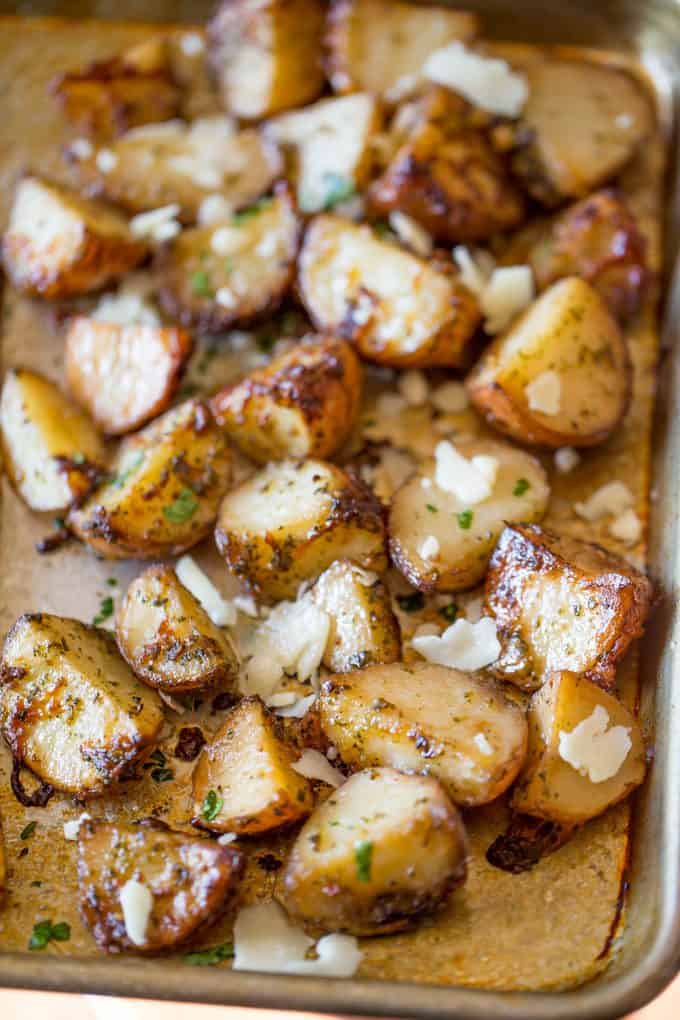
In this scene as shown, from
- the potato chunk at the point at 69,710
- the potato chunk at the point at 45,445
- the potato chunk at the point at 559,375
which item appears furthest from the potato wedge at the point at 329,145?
the potato chunk at the point at 69,710

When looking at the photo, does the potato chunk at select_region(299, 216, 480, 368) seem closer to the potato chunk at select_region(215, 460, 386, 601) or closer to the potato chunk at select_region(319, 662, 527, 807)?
the potato chunk at select_region(215, 460, 386, 601)

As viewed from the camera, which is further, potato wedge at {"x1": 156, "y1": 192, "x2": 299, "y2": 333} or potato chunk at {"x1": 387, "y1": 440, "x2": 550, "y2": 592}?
potato wedge at {"x1": 156, "y1": 192, "x2": 299, "y2": 333}

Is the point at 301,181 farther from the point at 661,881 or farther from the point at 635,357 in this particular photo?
the point at 661,881

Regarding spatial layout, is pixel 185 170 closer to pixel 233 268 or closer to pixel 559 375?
pixel 233 268

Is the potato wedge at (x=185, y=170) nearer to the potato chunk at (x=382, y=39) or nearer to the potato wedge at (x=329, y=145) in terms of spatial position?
the potato wedge at (x=329, y=145)

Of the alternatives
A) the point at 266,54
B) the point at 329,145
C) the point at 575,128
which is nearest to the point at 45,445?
the point at 329,145

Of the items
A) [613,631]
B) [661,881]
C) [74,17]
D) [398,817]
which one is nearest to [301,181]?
[74,17]

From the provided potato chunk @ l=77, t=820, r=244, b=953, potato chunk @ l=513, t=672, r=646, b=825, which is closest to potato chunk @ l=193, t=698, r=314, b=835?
potato chunk @ l=77, t=820, r=244, b=953
